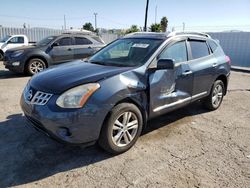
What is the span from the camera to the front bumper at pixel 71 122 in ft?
9.56

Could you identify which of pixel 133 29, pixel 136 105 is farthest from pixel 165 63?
pixel 133 29

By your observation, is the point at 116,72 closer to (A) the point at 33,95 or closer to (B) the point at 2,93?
(A) the point at 33,95

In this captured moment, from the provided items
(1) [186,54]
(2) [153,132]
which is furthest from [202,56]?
(2) [153,132]

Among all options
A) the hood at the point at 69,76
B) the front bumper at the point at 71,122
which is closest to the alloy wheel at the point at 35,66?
the hood at the point at 69,76

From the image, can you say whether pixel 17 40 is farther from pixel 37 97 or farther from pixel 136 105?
pixel 136 105

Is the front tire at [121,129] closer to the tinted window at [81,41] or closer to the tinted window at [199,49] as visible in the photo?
the tinted window at [199,49]

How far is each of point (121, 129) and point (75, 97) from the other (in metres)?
0.84

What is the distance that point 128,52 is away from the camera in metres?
4.27

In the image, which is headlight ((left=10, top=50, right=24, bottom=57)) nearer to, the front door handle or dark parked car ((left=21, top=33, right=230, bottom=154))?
dark parked car ((left=21, top=33, right=230, bottom=154))

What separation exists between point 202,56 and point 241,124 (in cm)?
156

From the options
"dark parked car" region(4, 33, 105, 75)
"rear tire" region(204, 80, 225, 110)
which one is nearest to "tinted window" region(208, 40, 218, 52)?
"rear tire" region(204, 80, 225, 110)

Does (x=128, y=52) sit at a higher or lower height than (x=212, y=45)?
lower

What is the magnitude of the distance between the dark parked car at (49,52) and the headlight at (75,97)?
21.8 ft

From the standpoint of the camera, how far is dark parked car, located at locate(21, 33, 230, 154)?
2971 millimetres
